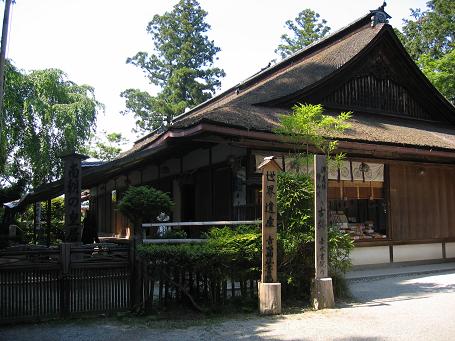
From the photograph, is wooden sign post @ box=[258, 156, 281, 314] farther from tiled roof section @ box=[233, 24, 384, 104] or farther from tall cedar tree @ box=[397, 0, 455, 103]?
tall cedar tree @ box=[397, 0, 455, 103]

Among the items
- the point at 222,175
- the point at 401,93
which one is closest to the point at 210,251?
the point at 222,175

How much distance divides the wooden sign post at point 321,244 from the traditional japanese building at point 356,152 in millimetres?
2352

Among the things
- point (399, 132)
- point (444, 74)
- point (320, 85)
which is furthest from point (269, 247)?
point (444, 74)

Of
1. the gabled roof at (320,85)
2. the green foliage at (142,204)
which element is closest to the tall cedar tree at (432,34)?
the gabled roof at (320,85)

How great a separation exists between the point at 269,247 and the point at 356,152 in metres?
5.79

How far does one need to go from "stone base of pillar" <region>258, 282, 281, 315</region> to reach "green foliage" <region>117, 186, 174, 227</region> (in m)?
3.33

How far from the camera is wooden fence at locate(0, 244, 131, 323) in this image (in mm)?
6723

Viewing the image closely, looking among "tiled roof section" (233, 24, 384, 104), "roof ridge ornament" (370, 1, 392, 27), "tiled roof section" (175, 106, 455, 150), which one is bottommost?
"tiled roof section" (175, 106, 455, 150)

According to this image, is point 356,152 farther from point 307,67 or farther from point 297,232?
point 307,67

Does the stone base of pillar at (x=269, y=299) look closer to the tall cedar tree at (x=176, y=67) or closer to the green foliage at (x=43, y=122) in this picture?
the green foliage at (x=43, y=122)

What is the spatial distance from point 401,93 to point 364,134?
5.28 metres

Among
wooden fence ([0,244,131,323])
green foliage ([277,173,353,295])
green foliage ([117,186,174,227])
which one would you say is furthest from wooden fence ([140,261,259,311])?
green foliage ([117,186,174,227])

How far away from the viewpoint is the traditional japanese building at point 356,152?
35.6 ft

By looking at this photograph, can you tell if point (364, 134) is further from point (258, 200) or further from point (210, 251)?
point (210, 251)
